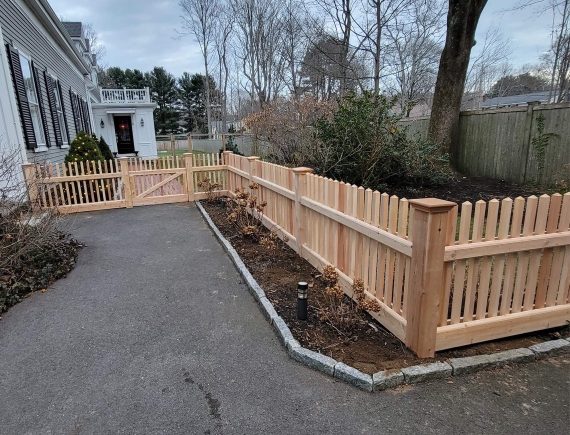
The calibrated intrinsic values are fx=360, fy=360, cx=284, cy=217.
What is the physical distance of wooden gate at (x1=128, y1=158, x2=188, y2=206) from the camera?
8594 millimetres

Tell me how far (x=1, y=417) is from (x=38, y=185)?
487 cm

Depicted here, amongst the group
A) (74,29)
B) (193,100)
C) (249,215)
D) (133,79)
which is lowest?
(249,215)

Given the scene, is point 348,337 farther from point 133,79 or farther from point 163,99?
point 163,99

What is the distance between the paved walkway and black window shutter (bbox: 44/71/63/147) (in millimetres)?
8263

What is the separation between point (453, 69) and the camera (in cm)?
897

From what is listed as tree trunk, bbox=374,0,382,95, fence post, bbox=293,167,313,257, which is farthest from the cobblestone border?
tree trunk, bbox=374,0,382,95

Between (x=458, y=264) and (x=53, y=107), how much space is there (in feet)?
38.3

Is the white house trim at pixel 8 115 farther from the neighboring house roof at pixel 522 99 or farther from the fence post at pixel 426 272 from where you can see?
the neighboring house roof at pixel 522 99

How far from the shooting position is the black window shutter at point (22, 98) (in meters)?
7.42

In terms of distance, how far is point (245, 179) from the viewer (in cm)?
737

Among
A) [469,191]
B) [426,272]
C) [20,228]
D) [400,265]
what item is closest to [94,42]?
[20,228]

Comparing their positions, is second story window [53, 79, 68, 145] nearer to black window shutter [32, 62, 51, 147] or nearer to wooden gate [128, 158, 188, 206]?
black window shutter [32, 62, 51, 147]

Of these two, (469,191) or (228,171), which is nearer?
(469,191)

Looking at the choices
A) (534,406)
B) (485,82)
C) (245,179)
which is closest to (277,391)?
(534,406)
